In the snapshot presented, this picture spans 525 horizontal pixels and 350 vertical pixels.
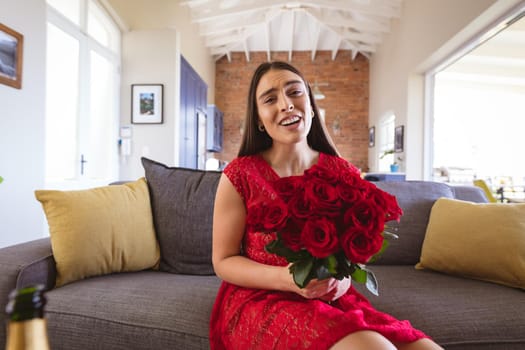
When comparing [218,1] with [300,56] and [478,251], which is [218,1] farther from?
[478,251]

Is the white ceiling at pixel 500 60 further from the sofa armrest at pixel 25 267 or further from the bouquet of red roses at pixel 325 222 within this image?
the sofa armrest at pixel 25 267

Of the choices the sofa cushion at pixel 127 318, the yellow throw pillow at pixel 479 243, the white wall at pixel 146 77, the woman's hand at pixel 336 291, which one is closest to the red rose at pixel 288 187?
the woman's hand at pixel 336 291

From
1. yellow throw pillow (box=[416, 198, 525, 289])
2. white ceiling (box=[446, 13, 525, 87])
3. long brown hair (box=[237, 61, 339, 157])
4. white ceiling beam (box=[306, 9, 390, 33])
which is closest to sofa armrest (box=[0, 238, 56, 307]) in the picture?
long brown hair (box=[237, 61, 339, 157])

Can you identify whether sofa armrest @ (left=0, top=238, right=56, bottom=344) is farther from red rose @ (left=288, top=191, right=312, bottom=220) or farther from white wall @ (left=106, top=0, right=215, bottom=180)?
white wall @ (left=106, top=0, right=215, bottom=180)

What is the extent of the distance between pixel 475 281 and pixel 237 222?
1.10m

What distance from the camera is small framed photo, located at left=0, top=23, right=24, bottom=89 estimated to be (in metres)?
2.26

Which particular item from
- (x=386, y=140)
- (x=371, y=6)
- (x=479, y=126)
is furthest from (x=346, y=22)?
(x=479, y=126)

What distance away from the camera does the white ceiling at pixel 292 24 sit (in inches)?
243

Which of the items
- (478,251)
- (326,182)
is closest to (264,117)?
(326,182)

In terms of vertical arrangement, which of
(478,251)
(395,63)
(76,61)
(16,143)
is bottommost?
(478,251)

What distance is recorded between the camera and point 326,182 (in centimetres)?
75

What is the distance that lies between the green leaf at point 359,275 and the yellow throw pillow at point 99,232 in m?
1.08

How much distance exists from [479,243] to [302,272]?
113 cm

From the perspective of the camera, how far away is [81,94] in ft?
11.7
